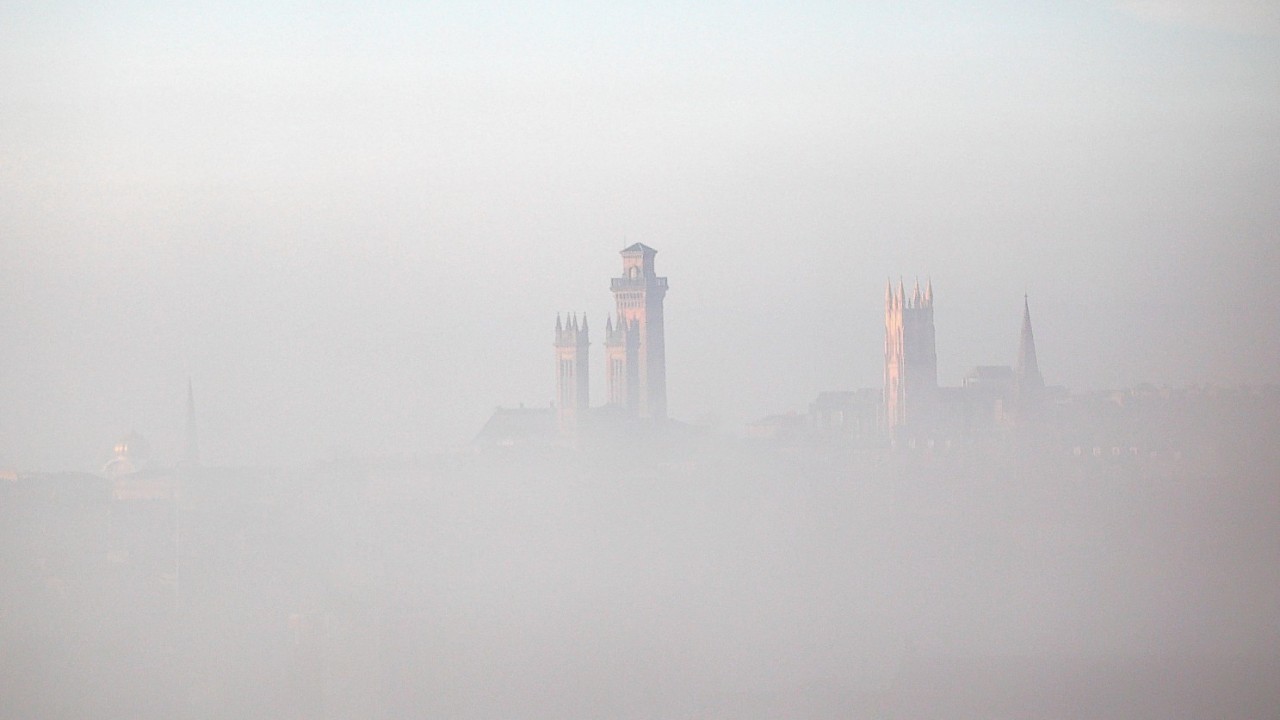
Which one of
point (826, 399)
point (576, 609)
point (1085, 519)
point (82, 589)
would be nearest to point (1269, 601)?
point (1085, 519)

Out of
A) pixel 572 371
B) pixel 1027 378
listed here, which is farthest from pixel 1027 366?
pixel 572 371

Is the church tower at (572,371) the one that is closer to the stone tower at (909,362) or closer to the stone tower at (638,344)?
the stone tower at (638,344)

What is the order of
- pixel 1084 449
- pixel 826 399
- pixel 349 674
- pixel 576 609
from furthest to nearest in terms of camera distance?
pixel 826 399, pixel 1084 449, pixel 576 609, pixel 349 674

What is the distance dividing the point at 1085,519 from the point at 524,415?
15.9 m

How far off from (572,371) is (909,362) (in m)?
7.45

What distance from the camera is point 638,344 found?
4338cm

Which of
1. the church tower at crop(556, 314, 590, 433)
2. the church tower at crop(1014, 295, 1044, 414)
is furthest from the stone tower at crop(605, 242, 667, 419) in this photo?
the church tower at crop(1014, 295, 1044, 414)

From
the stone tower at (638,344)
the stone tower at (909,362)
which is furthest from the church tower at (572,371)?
the stone tower at (909,362)

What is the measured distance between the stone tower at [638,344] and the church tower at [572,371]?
83.1 inches

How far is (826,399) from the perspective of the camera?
1603 inches

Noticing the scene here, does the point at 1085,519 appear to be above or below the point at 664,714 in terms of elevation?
above

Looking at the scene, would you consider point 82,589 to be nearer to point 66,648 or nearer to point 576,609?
point 66,648

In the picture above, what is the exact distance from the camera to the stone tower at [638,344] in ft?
141

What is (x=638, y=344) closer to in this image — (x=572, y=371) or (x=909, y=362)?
(x=572, y=371)
